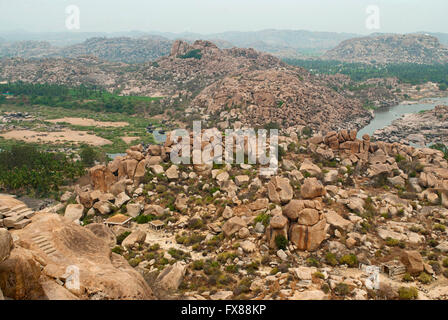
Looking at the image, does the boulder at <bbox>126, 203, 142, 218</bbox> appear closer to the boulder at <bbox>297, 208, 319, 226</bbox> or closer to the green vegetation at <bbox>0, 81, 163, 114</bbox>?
the boulder at <bbox>297, 208, 319, 226</bbox>

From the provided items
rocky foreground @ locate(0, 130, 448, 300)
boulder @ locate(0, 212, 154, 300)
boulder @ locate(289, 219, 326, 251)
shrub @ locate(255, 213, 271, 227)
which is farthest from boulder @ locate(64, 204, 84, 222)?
boulder @ locate(289, 219, 326, 251)

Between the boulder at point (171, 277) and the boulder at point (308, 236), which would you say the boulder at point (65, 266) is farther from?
the boulder at point (308, 236)

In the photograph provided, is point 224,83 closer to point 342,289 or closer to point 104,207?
point 104,207

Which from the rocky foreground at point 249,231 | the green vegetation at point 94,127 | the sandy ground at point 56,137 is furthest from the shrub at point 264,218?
the sandy ground at point 56,137

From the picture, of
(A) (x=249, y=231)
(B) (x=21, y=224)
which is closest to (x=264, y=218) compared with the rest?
(A) (x=249, y=231)
